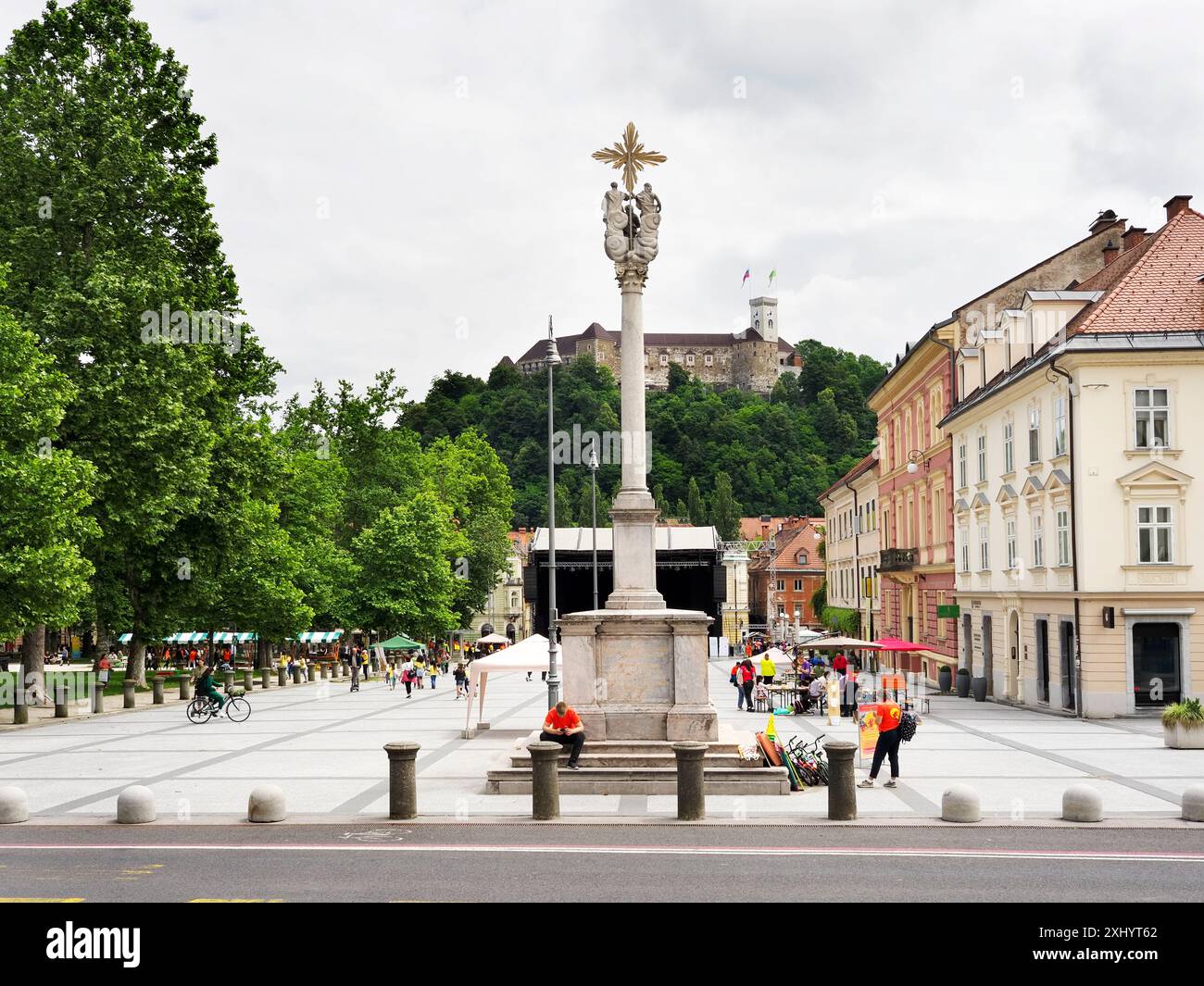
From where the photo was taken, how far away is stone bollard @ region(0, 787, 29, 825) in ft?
52.1

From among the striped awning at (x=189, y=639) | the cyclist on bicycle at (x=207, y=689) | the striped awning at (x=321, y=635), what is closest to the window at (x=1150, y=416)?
the cyclist on bicycle at (x=207, y=689)

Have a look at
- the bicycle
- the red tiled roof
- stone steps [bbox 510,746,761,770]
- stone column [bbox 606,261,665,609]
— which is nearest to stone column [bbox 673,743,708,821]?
stone steps [bbox 510,746,761,770]

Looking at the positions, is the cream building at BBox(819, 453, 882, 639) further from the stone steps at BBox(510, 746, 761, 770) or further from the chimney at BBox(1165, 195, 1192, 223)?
the stone steps at BBox(510, 746, 761, 770)

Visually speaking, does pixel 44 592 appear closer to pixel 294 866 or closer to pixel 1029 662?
pixel 294 866

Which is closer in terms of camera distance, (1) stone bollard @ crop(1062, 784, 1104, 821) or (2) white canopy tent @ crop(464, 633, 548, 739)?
(1) stone bollard @ crop(1062, 784, 1104, 821)

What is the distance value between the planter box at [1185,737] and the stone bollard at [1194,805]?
951cm

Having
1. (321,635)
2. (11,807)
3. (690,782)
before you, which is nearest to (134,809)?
(11,807)

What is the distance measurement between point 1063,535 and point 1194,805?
65.1ft

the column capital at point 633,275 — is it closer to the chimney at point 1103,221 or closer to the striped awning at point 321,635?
the chimney at point 1103,221

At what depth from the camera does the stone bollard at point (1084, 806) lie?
15.4 meters

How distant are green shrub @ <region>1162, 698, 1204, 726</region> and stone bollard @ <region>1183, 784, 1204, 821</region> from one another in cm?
944

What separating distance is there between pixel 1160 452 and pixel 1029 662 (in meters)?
8.28

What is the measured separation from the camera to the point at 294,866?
1277 centimetres

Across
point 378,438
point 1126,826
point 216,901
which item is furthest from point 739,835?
point 378,438
